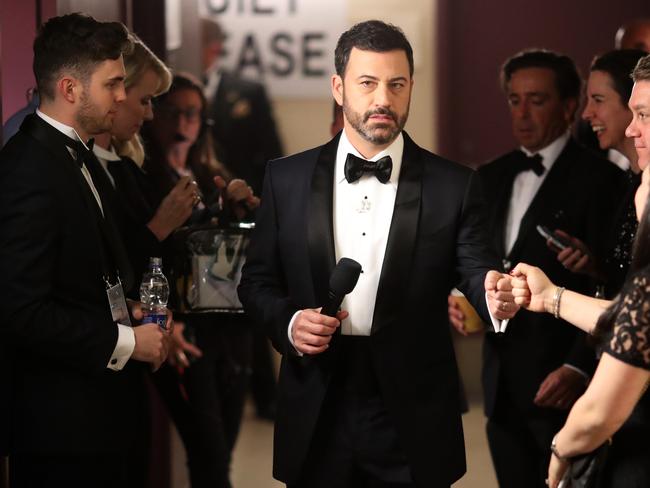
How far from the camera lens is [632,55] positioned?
11.3 ft

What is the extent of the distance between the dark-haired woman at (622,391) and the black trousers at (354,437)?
1.44 ft

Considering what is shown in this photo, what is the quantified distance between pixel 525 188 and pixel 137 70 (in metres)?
1.38

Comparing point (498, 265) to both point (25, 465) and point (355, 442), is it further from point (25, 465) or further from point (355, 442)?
point (25, 465)

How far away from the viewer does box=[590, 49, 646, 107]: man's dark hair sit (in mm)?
3406

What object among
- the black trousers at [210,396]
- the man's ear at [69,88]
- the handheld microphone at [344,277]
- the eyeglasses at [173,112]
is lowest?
the black trousers at [210,396]

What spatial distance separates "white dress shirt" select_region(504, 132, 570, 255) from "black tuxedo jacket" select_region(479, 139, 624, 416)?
4 centimetres

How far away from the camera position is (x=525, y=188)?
145 inches

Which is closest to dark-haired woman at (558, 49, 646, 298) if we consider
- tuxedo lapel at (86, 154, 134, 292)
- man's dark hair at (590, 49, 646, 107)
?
man's dark hair at (590, 49, 646, 107)

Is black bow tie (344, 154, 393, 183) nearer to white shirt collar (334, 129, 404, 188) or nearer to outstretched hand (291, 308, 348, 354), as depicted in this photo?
white shirt collar (334, 129, 404, 188)

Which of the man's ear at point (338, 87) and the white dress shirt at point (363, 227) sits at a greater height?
the man's ear at point (338, 87)

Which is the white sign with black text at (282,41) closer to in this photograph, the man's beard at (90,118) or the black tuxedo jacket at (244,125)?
the black tuxedo jacket at (244,125)

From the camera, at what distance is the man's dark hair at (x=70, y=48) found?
2.76 meters

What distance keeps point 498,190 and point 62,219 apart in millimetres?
1670

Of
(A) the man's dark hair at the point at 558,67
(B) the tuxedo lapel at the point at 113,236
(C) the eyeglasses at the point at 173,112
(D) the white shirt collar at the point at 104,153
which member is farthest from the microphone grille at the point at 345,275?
(C) the eyeglasses at the point at 173,112
